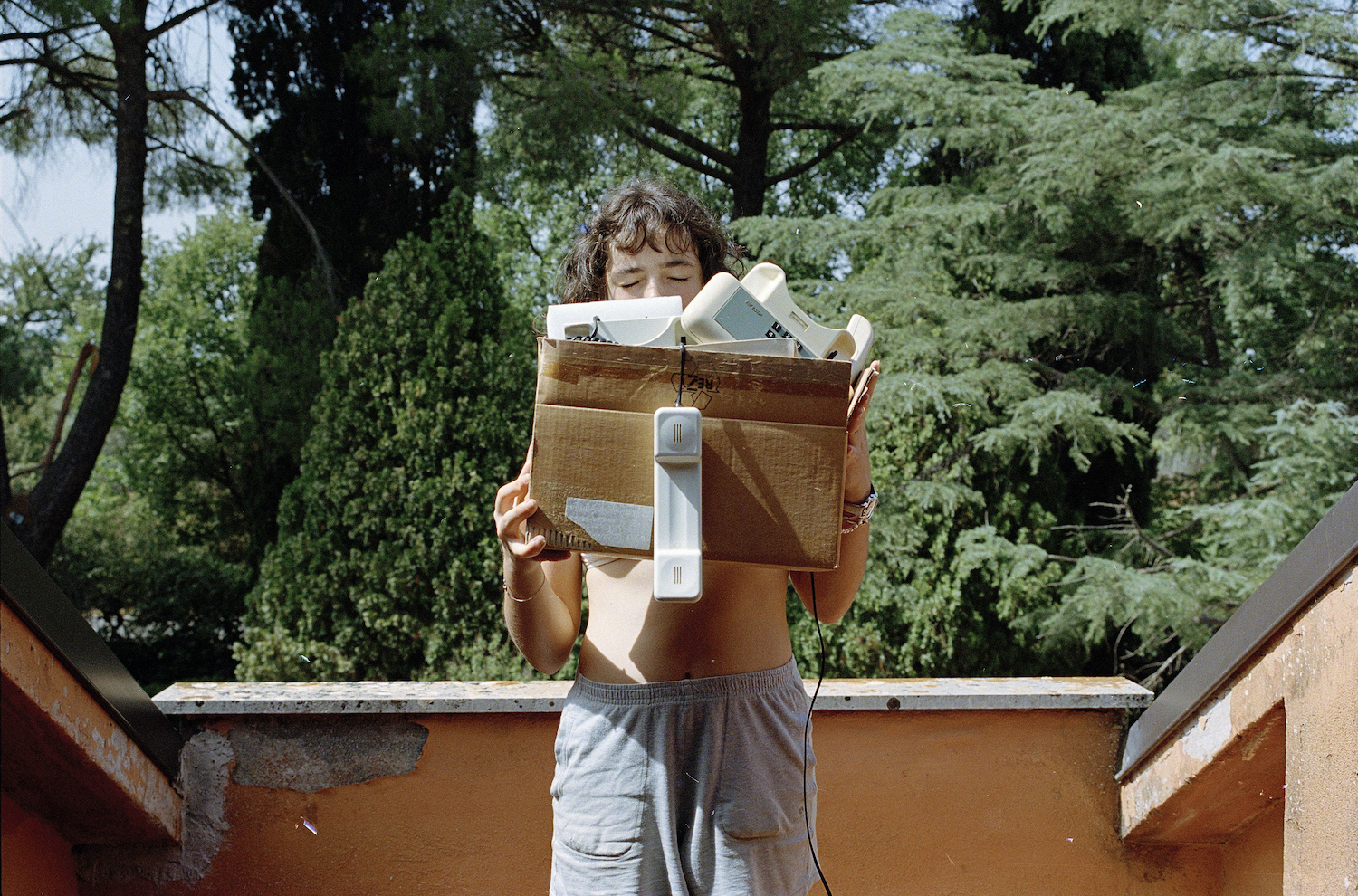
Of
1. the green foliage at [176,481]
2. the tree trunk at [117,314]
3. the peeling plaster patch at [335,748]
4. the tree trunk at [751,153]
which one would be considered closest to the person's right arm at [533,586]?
the peeling plaster patch at [335,748]

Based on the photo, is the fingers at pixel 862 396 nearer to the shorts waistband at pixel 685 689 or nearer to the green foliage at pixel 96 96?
the shorts waistband at pixel 685 689

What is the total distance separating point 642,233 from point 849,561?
55cm

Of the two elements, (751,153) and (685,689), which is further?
(751,153)

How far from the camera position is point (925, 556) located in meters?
4.89

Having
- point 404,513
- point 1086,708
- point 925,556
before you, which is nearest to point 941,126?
point 925,556

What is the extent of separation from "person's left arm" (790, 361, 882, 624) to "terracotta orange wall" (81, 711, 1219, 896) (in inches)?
23.9

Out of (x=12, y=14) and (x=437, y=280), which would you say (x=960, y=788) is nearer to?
(x=437, y=280)

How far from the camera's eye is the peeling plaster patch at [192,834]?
178cm

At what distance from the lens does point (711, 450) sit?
3.54 feet

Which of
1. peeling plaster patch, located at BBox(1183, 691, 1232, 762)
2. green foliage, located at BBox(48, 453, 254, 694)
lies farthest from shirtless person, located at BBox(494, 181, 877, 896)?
green foliage, located at BBox(48, 453, 254, 694)

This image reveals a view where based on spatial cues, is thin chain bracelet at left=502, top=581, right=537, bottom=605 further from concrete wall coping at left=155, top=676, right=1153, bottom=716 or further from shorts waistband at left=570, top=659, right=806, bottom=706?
concrete wall coping at left=155, top=676, right=1153, bottom=716

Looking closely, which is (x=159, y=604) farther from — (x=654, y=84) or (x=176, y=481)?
(x=654, y=84)

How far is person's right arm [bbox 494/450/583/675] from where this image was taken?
1.15 meters

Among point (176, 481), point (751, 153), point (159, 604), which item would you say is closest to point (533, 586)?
point (751, 153)
